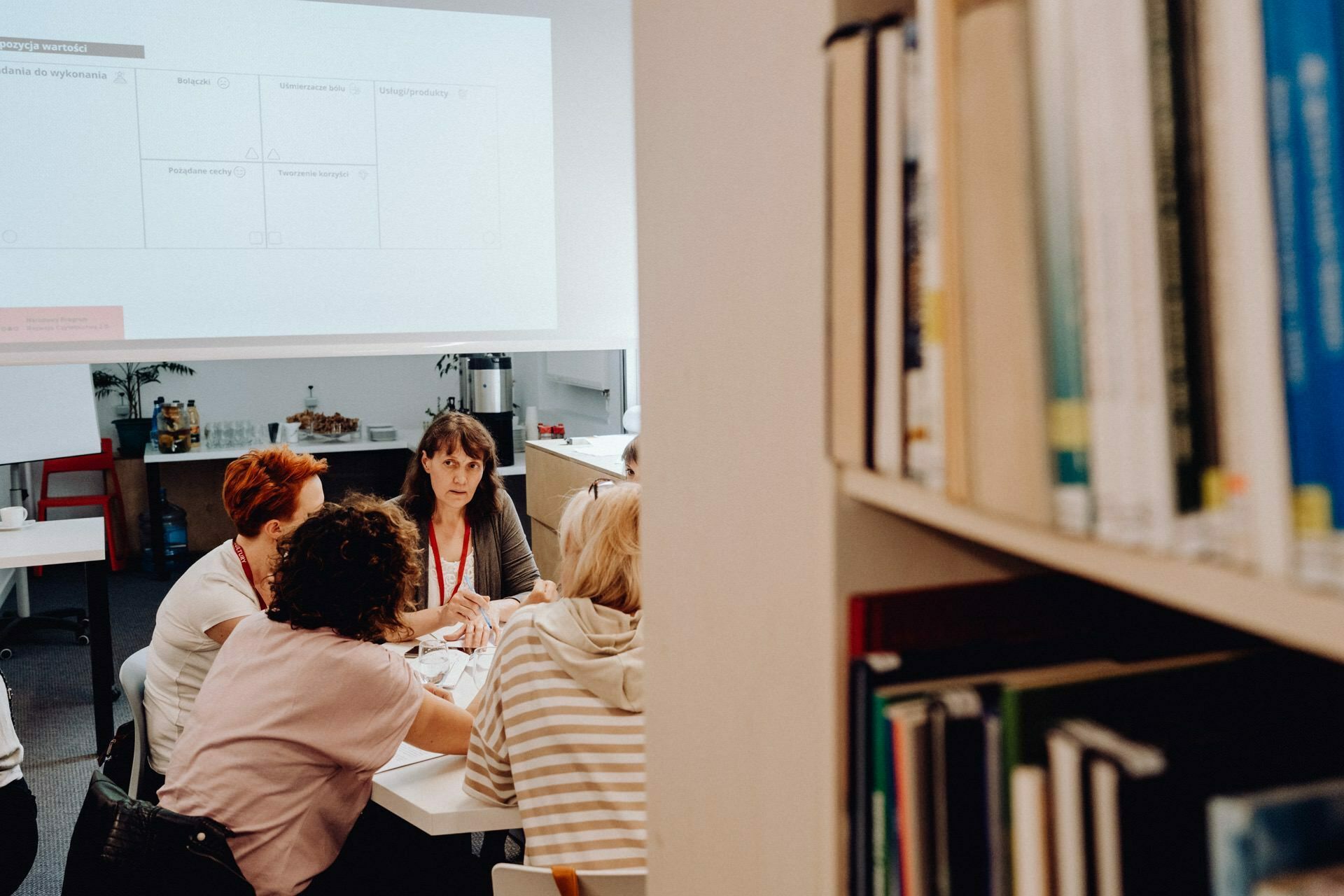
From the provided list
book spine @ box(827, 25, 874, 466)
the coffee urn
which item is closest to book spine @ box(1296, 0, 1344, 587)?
book spine @ box(827, 25, 874, 466)

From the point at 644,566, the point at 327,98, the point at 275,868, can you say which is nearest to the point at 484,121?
the point at 327,98

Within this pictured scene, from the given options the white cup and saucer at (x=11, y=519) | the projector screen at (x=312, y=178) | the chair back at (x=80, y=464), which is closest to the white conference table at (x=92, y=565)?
the white cup and saucer at (x=11, y=519)

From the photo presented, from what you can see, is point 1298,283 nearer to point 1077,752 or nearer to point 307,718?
point 1077,752

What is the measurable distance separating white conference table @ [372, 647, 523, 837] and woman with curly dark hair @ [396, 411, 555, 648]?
0.92 meters

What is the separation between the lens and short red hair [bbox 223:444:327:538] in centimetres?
250

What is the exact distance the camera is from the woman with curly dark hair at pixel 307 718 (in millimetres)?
1801

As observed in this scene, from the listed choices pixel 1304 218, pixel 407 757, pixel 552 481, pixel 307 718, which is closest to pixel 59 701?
pixel 552 481

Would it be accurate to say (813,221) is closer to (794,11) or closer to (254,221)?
(794,11)

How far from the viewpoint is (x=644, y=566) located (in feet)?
3.54

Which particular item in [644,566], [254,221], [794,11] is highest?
[254,221]

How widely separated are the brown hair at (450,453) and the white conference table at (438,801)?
3.79 ft

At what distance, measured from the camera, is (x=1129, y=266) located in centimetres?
43

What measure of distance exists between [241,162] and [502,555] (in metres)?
1.35

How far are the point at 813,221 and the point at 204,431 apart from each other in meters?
6.84
